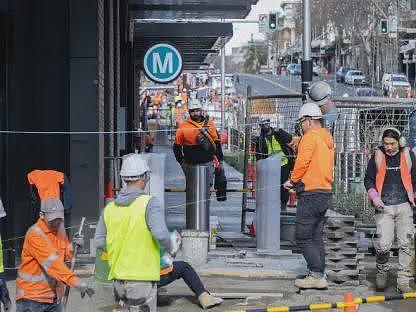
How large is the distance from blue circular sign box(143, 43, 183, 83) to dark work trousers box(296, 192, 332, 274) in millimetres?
9380

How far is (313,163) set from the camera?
10.1 metres

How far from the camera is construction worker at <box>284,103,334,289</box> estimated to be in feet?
33.1

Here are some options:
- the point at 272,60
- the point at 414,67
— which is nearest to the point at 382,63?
the point at 414,67

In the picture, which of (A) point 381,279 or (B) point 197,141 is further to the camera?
(B) point 197,141

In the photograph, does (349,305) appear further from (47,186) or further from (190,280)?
(47,186)

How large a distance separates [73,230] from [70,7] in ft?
9.06

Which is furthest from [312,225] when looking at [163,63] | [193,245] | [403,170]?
[163,63]

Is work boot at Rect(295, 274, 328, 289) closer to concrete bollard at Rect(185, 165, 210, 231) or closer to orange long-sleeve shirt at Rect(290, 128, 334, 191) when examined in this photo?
orange long-sleeve shirt at Rect(290, 128, 334, 191)

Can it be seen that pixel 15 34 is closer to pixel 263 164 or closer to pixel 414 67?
pixel 263 164

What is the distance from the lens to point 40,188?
10234 millimetres

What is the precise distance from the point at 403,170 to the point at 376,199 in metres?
0.42

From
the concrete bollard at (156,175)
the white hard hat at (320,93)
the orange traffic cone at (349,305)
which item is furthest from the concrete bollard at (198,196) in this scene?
the orange traffic cone at (349,305)

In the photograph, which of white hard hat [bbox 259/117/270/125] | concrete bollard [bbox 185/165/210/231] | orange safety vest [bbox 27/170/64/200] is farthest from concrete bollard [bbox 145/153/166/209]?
white hard hat [bbox 259/117/270/125]

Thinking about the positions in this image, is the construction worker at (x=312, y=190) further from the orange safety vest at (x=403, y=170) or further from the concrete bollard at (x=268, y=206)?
the concrete bollard at (x=268, y=206)
